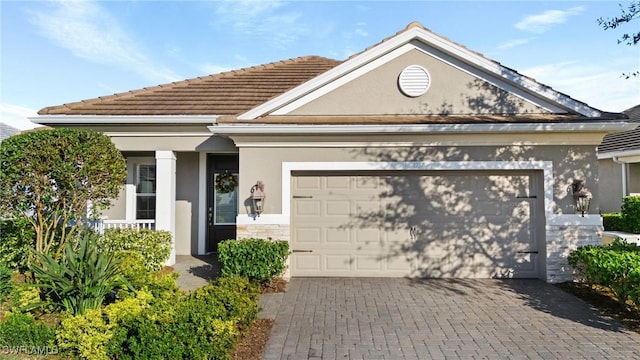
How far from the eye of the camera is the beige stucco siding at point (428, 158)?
7891mm

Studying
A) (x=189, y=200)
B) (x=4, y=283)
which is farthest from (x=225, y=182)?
(x=4, y=283)

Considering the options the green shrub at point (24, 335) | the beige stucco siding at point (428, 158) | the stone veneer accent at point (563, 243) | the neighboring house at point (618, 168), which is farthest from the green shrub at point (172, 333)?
the neighboring house at point (618, 168)

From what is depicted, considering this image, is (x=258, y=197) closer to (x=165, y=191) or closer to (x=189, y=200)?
(x=165, y=191)

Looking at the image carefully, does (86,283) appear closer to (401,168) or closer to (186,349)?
(186,349)

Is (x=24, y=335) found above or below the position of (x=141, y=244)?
below

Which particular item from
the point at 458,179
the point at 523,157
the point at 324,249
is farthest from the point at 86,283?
the point at 523,157

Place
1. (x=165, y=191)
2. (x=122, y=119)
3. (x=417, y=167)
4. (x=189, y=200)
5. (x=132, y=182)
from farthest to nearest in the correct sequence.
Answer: (x=189, y=200) < (x=132, y=182) < (x=165, y=191) < (x=122, y=119) < (x=417, y=167)

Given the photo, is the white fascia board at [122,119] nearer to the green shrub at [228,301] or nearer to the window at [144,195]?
the window at [144,195]

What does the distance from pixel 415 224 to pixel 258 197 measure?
3522 mm

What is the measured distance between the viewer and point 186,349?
394 centimetres

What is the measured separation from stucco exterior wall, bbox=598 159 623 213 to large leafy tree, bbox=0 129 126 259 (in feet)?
56.0

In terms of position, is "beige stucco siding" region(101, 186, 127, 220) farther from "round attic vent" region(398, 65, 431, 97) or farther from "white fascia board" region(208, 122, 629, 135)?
"round attic vent" region(398, 65, 431, 97)

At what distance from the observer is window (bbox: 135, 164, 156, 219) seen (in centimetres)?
1040

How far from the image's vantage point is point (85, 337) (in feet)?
13.8
